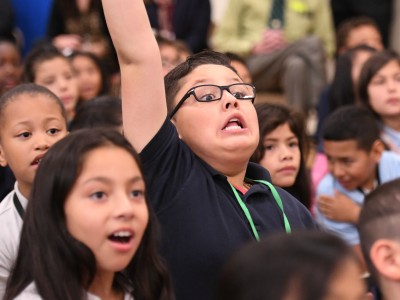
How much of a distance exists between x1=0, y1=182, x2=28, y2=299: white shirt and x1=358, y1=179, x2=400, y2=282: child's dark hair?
3.17ft

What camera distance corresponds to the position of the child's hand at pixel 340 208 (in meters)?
3.99

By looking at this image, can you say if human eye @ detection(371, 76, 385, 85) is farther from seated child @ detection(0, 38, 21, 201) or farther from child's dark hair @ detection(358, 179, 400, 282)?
child's dark hair @ detection(358, 179, 400, 282)

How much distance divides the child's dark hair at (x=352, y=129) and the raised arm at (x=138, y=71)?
1.93 metres

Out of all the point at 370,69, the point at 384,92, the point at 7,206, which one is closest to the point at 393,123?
the point at 384,92

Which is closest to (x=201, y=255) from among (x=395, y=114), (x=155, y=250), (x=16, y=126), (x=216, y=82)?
(x=155, y=250)

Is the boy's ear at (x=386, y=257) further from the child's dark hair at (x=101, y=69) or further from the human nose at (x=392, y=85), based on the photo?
the child's dark hair at (x=101, y=69)

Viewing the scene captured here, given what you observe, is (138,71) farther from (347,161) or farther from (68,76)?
(68,76)

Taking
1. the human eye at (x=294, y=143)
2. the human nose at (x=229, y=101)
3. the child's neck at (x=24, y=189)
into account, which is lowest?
the human eye at (x=294, y=143)

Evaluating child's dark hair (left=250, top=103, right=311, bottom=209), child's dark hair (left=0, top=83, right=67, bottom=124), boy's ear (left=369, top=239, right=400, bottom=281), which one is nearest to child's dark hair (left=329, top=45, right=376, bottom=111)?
child's dark hair (left=250, top=103, right=311, bottom=209)

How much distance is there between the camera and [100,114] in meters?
4.13

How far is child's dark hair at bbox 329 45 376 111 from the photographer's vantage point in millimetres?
5203

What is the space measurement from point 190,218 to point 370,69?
2.76m

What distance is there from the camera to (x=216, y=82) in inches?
101

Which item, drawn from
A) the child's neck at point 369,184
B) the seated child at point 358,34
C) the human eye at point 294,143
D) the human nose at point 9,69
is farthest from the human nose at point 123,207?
the seated child at point 358,34
